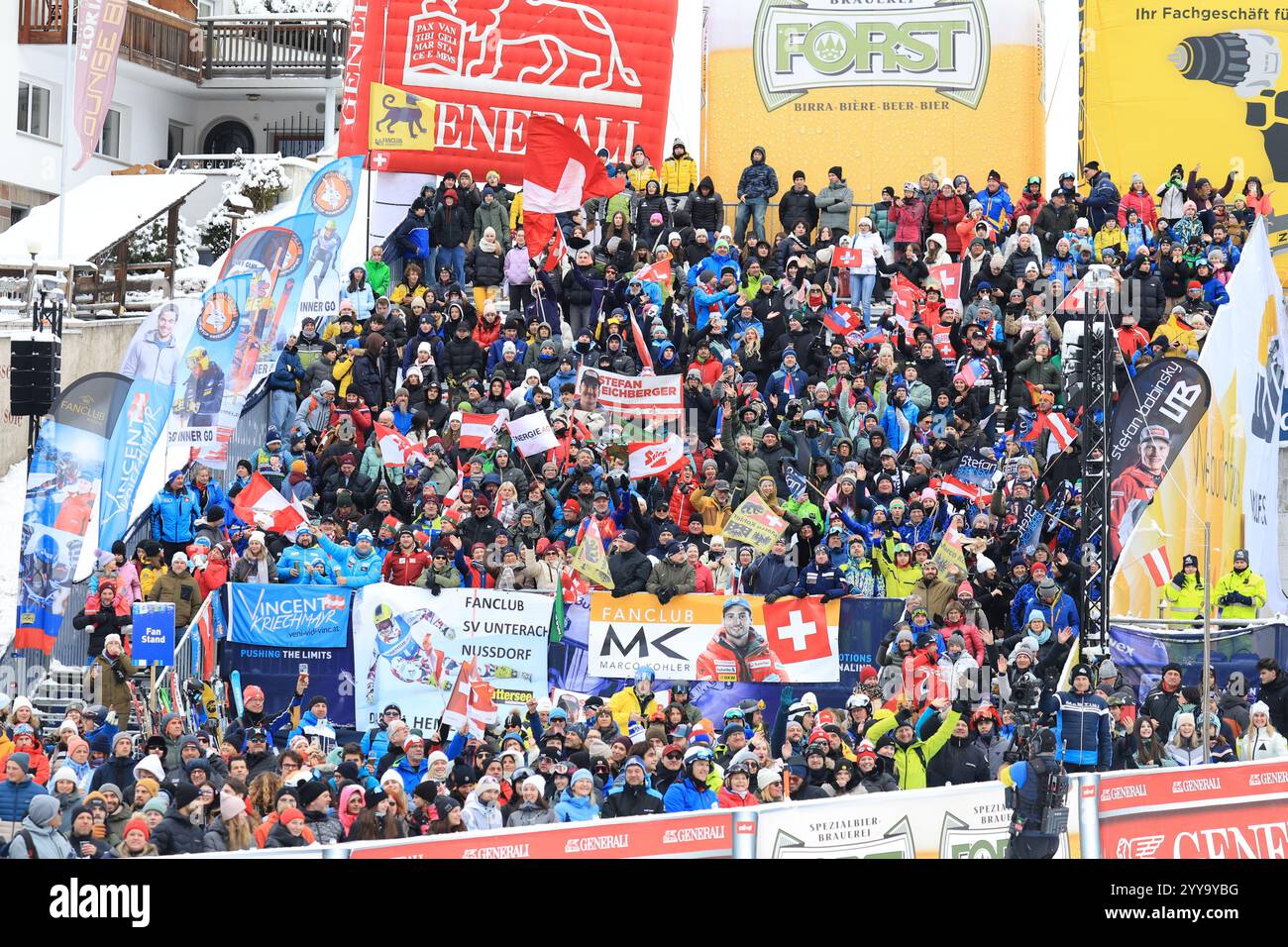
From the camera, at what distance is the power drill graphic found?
93.9ft

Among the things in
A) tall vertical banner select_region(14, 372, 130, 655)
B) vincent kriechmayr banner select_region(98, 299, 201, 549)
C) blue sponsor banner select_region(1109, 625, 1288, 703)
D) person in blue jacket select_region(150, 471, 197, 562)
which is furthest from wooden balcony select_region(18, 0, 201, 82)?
blue sponsor banner select_region(1109, 625, 1288, 703)

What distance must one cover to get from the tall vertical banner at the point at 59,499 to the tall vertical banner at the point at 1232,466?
348 inches

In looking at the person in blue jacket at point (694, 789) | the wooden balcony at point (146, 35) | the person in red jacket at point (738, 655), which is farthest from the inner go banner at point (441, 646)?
the wooden balcony at point (146, 35)

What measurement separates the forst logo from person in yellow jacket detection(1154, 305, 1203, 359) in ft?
26.3

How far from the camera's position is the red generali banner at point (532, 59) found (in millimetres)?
29109

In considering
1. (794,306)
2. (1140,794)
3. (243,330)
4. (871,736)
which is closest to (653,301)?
(794,306)

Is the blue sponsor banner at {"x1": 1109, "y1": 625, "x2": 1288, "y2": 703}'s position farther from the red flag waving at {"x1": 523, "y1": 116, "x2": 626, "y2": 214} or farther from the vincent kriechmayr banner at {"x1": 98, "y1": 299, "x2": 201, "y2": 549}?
the red flag waving at {"x1": 523, "y1": 116, "x2": 626, "y2": 214}

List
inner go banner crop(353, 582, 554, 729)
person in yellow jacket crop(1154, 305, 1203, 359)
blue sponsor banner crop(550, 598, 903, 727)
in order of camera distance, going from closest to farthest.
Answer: blue sponsor banner crop(550, 598, 903, 727), inner go banner crop(353, 582, 554, 729), person in yellow jacket crop(1154, 305, 1203, 359)

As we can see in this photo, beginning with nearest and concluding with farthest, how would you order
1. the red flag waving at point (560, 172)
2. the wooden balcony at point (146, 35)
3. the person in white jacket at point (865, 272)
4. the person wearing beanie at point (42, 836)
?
the person wearing beanie at point (42, 836), the person in white jacket at point (865, 272), the red flag waving at point (560, 172), the wooden balcony at point (146, 35)

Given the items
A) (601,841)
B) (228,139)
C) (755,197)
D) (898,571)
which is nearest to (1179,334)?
(898,571)

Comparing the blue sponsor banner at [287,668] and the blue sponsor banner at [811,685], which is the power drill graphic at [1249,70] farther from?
the blue sponsor banner at [287,668]

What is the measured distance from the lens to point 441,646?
1850cm

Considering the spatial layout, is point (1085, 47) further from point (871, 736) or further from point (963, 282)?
point (871, 736)

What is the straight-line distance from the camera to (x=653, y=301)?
2286 cm
